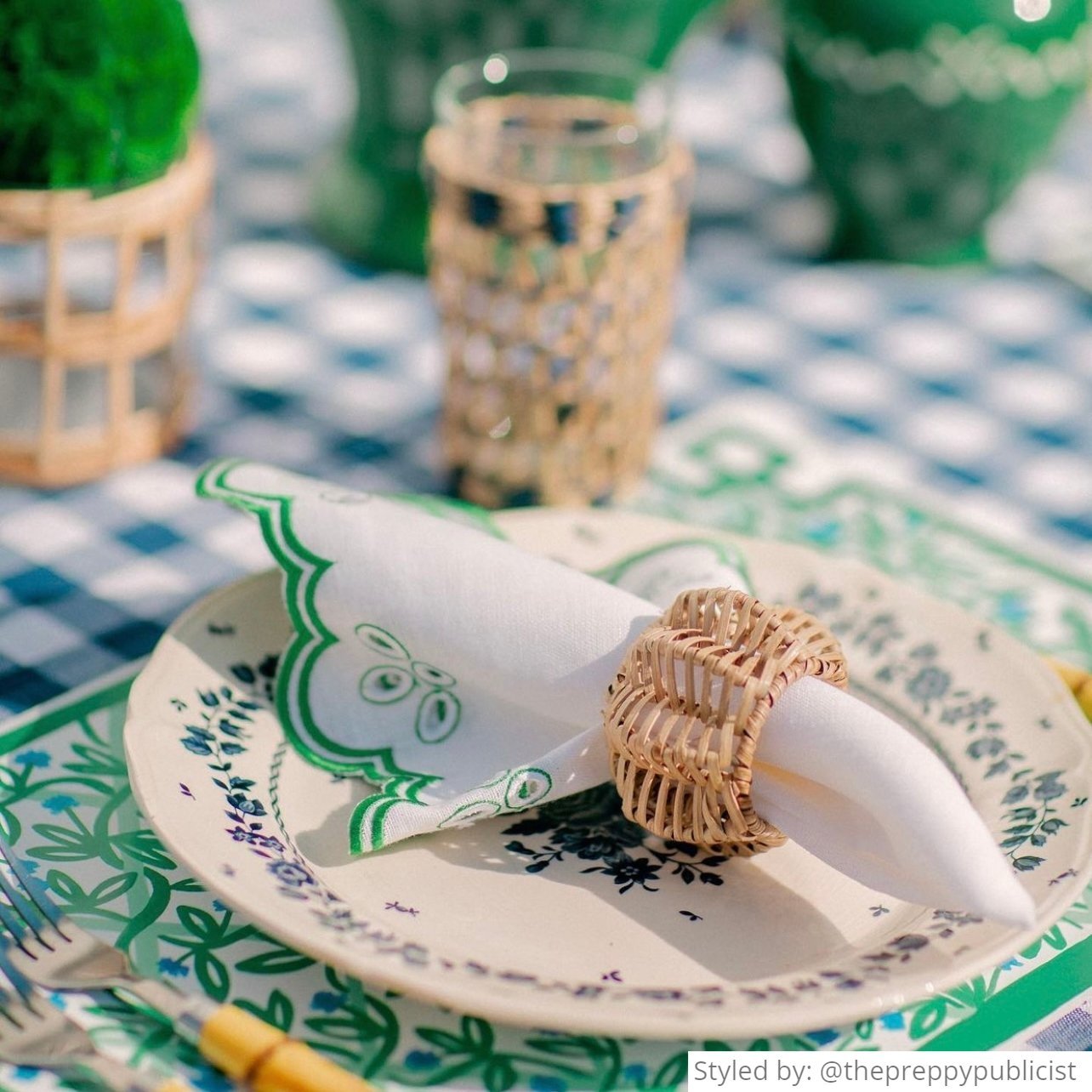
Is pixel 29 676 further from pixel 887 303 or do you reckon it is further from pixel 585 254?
pixel 887 303

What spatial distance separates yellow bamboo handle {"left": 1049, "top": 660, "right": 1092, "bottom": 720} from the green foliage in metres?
0.48

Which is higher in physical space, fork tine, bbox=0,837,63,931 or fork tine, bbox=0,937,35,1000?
fork tine, bbox=0,837,63,931

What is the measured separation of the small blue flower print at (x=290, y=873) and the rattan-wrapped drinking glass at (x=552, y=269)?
38 cm

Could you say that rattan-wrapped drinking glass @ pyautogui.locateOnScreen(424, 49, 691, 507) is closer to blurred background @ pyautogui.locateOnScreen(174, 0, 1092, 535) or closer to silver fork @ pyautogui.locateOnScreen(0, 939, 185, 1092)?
blurred background @ pyautogui.locateOnScreen(174, 0, 1092, 535)

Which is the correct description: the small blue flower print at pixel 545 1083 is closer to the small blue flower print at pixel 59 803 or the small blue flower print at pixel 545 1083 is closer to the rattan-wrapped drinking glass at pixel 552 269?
the small blue flower print at pixel 59 803

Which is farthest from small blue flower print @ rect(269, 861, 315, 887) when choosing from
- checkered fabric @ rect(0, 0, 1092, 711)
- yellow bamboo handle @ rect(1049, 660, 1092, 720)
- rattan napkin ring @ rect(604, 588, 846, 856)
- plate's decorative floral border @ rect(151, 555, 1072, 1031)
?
yellow bamboo handle @ rect(1049, 660, 1092, 720)

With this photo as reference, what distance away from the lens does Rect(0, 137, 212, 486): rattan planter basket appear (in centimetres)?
76

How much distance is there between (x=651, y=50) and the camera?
40.6 inches

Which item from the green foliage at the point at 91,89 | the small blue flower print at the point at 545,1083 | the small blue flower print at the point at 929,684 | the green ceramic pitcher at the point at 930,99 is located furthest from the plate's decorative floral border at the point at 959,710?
the green ceramic pitcher at the point at 930,99

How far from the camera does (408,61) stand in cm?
104

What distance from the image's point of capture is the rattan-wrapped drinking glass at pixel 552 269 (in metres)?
0.80

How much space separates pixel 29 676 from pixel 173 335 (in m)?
0.24

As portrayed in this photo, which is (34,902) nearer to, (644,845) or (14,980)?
(14,980)

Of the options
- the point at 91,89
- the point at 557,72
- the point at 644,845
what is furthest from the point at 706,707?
the point at 557,72
